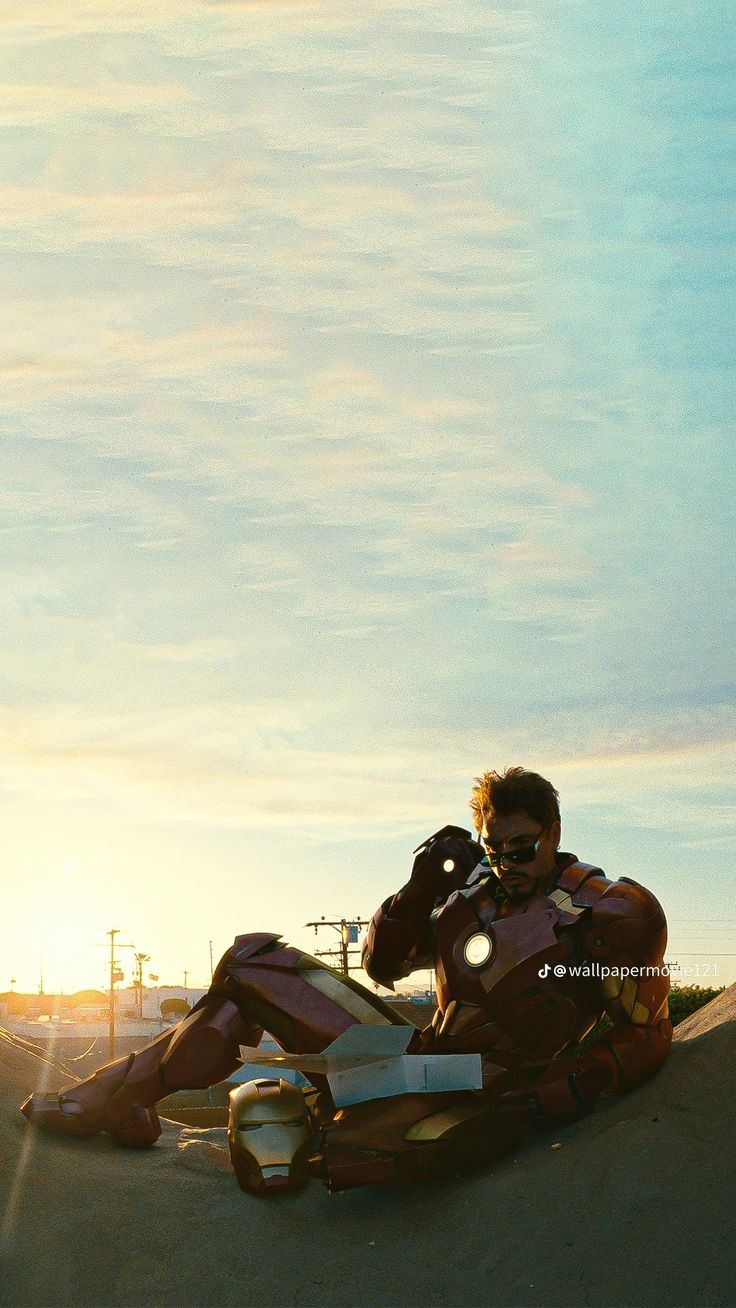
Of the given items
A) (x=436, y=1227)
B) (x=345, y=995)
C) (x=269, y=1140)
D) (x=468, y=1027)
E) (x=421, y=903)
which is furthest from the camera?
(x=421, y=903)

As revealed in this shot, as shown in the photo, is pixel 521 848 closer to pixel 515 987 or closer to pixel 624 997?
pixel 515 987

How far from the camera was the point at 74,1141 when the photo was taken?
8.45 metres

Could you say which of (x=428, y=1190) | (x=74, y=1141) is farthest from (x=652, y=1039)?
(x=74, y=1141)

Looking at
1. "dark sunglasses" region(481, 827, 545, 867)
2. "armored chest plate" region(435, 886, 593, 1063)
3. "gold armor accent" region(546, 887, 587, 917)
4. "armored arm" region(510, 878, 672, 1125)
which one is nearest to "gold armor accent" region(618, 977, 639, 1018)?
"armored arm" region(510, 878, 672, 1125)

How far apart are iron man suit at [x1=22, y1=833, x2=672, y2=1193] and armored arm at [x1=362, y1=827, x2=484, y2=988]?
0.41 ft

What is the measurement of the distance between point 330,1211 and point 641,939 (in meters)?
2.38

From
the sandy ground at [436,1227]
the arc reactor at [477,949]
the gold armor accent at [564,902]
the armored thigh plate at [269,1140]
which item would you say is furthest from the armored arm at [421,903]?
the sandy ground at [436,1227]

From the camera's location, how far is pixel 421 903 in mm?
8891

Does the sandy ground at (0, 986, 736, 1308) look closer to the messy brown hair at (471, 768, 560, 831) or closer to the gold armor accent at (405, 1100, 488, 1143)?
the gold armor accent at (405, 1100, 488, 1143)

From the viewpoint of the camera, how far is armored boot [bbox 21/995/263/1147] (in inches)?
326

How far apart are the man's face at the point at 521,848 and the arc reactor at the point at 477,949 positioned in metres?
0.33

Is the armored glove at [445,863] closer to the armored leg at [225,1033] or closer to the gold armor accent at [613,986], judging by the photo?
the armored leg at [225,1033]

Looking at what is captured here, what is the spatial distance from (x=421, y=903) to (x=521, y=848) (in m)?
0.97

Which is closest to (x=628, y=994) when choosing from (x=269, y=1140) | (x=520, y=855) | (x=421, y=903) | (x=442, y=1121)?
(x=520, y=855)
